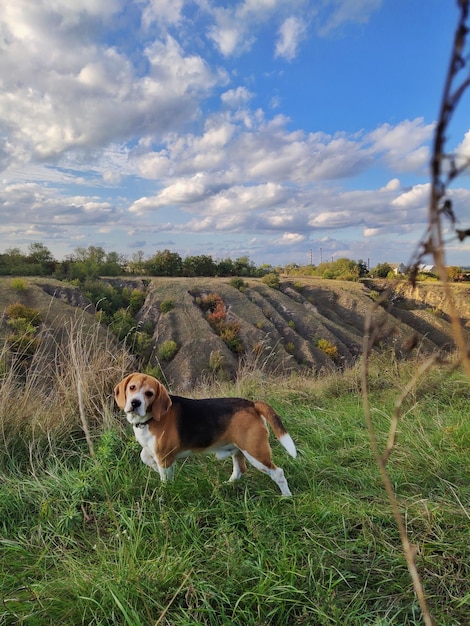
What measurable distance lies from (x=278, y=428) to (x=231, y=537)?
983 millimetres

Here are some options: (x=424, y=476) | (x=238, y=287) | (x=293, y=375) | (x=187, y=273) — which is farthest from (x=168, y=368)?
(x=424, y=476)

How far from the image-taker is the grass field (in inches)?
87.6

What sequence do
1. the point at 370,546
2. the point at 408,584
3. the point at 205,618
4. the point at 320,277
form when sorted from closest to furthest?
the point at 205,618, the point at 408,584, the point at 370,546, the point at 320,277

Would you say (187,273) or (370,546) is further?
(187,273)

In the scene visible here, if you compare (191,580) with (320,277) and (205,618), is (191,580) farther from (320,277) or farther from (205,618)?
(320,277)

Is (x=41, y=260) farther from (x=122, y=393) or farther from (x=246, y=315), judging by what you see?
(x=122, y=393)

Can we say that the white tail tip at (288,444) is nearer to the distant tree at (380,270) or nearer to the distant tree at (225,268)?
the distant tree at (380,270)

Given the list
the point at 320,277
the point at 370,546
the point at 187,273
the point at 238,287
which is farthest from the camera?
the point at 320,277

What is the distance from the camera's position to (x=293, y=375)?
8500 millimetres

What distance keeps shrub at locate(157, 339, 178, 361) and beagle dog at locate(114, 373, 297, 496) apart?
3984 centimetres

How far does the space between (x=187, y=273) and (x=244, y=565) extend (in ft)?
217

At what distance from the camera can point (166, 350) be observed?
4328 cm

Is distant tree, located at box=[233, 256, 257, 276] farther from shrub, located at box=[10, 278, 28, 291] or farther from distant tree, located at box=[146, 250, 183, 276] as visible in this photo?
shrub, located at box=[10, 278, 28, 291]

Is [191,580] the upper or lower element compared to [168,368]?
upper
